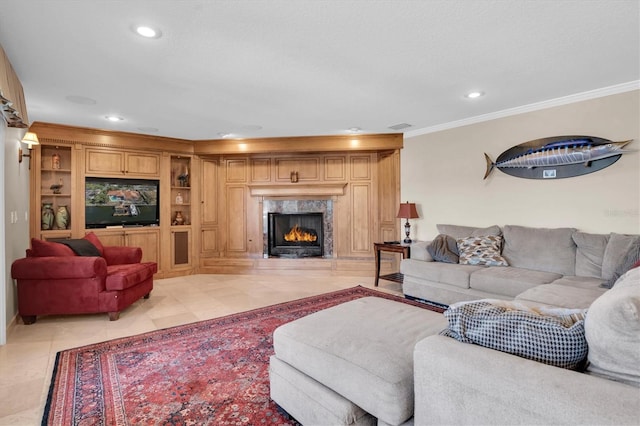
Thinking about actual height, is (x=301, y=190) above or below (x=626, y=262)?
above

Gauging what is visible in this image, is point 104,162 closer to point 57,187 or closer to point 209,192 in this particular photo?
point 57,187

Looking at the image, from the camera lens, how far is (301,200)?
20.0ft

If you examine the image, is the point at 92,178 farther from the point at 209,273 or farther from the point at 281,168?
the point at 281,168

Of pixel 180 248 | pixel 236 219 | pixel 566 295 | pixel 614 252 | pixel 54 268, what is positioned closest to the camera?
pixel 566 295

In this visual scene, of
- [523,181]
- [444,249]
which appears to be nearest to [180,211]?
[444,249]

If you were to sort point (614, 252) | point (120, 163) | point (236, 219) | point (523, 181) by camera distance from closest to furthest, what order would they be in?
point (614, 252) → point (523, 181) → point (120, 163) → point (236, 219)

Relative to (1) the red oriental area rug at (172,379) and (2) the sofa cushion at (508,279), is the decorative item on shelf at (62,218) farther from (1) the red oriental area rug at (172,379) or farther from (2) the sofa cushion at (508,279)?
(2) the sofa cushion at (508,279)

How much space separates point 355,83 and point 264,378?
2.65 m

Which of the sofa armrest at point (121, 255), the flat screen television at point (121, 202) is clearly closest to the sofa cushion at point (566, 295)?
the sofa armrest at point (121, 255)

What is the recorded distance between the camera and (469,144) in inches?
178

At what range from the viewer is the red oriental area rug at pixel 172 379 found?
1.89 metres

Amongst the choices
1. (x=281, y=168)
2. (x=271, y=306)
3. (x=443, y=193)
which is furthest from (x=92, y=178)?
(x=443, y=193)

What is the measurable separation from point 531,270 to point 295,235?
390cm

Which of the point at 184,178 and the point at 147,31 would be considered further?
the point at 184,178
